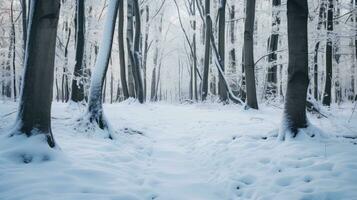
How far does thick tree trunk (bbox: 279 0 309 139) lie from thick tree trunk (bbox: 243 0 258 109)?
6.19 metres

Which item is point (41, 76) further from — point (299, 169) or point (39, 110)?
point (299, 169)

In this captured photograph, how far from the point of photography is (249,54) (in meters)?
12.9

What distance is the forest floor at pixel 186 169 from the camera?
4121mm

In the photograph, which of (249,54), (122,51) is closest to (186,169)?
(249,54)

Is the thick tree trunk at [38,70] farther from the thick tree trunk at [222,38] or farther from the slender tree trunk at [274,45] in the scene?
the thick tree trunk at [222,38]

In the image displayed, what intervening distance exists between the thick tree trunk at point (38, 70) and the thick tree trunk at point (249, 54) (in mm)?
8836

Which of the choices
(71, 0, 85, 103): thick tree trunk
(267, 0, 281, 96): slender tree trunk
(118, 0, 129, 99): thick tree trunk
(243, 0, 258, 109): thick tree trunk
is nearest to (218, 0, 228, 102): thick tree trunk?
(267, 0, 281, 96): slender tree trunk

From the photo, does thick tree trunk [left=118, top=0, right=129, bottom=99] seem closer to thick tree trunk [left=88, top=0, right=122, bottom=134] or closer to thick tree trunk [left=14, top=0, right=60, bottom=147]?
thick tree trunk [left=88, top=0, right=122, bottom=134]

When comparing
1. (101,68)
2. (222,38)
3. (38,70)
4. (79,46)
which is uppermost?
(222,38)

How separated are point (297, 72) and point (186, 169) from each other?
292cm

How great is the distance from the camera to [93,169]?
4949 millimetres

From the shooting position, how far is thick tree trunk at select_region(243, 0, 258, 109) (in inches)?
507

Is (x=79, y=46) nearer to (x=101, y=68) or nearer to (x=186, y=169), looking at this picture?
(x=101, y=68)

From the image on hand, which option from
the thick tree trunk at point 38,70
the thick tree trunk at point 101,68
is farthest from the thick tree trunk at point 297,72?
the thick tree trunk at point 38,70
